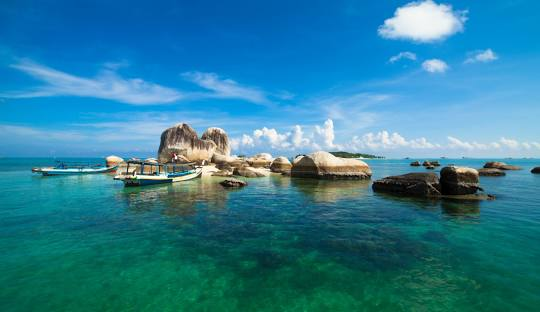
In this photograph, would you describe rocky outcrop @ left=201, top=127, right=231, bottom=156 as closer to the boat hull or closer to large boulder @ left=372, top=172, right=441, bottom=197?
the boat hull

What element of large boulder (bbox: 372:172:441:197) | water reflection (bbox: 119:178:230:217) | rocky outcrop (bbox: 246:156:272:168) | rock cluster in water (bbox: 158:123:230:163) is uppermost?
rock cluster in water (bbox: 158:123:230:163)

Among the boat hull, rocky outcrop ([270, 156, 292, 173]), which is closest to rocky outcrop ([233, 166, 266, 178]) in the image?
rocky outcrop ([270, 156, 292, 173])

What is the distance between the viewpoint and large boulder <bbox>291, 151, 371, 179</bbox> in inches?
1454

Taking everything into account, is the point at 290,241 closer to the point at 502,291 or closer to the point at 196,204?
the point at 502,291

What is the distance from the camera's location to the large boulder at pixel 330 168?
36.9 metres

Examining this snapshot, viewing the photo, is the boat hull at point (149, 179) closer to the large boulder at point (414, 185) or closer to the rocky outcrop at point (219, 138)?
the large boulder at point (414, 185)

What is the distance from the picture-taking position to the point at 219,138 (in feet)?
241

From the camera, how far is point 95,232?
1212 cm

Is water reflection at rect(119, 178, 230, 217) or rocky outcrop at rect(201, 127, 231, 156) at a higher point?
rocky outcrop at rect(201, 127, 231, 156)

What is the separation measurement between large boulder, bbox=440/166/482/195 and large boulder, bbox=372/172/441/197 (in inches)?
32.8

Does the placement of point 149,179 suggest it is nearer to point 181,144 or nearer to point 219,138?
point 181,144

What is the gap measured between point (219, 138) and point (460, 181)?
200 feet

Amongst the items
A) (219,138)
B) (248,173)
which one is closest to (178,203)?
(248,173)

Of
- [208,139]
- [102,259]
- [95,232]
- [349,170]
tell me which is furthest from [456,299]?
[208,139]
